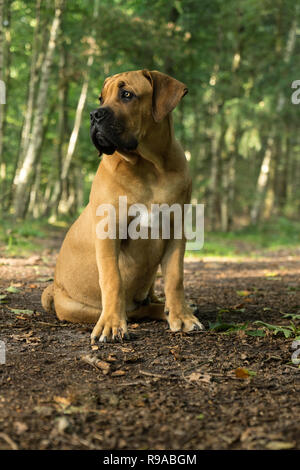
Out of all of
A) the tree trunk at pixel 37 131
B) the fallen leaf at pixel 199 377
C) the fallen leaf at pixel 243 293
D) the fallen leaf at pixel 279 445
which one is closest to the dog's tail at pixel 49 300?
the fallen leaf at pixel 199 377

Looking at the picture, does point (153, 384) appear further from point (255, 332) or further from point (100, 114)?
point (100, 114)

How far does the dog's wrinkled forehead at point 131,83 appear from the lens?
356cm

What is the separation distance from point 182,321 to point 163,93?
5.86 feet

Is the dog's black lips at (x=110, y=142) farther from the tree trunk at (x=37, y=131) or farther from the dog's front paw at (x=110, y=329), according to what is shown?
the tree trunk at (x=37, y=131)

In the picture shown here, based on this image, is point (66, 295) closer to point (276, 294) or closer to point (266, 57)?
point (276, 294)

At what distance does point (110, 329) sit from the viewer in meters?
3.40

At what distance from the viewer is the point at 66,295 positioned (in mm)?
4039

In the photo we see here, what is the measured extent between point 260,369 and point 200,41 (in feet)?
45.7

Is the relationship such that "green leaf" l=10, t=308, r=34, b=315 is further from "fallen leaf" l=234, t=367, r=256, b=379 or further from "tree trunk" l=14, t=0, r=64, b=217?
"tree trunk" l=14, t=0, r=64, b=217

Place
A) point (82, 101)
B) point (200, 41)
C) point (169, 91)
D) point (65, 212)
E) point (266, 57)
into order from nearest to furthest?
point (169, 91) → point (200, 41) → point (82, 101) → point (266, 57) → point (65, 212)

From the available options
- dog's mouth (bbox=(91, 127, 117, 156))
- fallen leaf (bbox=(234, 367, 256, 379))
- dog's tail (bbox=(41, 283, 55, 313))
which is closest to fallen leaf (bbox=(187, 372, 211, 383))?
fallen leaf (bbox=(234, 367, 256, 379))

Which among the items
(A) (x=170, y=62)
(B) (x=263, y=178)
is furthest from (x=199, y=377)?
(B) (x=263, y=178)

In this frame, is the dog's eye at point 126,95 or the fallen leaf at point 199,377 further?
the dog's eye at point 126,95
